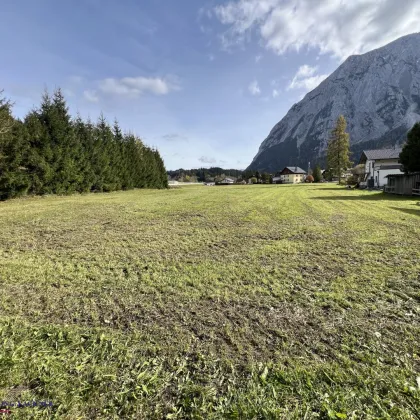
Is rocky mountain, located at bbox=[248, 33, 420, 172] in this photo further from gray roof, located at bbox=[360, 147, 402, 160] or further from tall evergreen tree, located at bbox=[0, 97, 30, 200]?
tall evergreen tree, located at bbox=[0, 97, 30, 200]

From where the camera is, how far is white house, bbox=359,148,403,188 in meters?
34.9

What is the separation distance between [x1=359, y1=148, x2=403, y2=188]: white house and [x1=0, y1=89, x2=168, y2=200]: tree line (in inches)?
1460

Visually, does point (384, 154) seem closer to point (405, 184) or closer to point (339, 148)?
point (339, 148)

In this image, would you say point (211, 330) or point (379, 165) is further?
point (379, 165)

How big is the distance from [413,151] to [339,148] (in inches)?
970

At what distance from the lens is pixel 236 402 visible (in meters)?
2.04

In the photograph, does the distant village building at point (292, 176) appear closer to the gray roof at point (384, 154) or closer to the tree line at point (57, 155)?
the gray roof at point (384, 154)

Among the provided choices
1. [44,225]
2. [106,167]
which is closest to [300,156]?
[106,167]

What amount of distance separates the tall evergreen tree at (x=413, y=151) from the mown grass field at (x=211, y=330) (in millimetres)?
22206

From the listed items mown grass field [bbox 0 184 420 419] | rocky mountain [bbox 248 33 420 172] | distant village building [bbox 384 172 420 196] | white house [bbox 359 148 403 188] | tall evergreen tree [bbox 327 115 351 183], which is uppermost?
rocky mountain [bbox 248 33 420 172]

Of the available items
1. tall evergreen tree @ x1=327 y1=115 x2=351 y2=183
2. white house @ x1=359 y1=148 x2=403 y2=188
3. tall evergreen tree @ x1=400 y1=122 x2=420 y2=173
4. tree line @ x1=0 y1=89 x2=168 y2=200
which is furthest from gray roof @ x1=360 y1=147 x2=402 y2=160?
tree line @ x1=0 y1=89 x2=168 y2=200

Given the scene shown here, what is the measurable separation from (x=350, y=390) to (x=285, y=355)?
65 centimetres

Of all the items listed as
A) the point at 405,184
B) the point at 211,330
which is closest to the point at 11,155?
the point at 211,330

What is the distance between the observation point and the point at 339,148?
45531 millimetres
